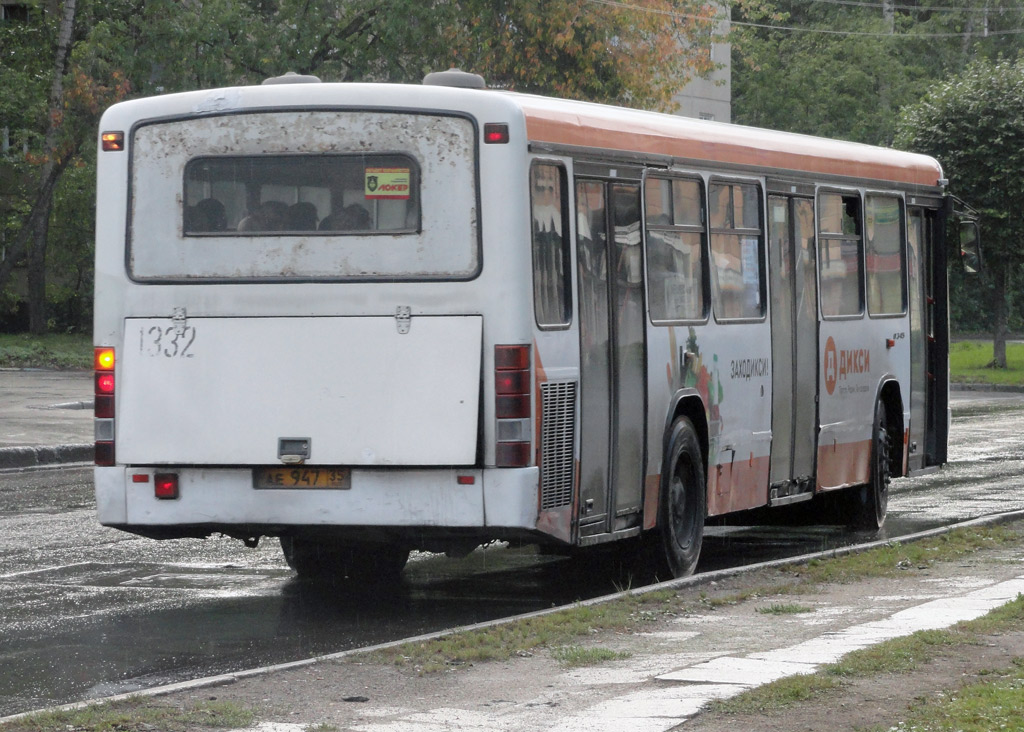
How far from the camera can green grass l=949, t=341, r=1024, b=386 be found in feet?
128

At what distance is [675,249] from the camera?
448 inches

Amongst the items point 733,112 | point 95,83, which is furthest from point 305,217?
point 733,112

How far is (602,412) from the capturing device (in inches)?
408

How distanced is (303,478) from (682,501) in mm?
2888

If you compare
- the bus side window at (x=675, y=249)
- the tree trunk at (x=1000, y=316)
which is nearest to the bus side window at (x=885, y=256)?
the bus side window at (x=675, y=249)

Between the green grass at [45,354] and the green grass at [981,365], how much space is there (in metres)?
17.3

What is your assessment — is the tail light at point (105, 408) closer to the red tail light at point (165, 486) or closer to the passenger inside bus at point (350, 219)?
the red tail light at point (165, 486)

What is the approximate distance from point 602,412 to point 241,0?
31464 millimetres

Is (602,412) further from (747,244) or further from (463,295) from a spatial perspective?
(747,244)

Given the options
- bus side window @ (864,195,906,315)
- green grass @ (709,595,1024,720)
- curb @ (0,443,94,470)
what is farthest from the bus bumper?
curb @ (0,443,94,470)

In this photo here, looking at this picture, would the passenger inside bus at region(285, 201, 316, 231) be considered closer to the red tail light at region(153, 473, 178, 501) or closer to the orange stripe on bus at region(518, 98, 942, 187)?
the orange stripe on bus at region(518, 98, 942, 187)

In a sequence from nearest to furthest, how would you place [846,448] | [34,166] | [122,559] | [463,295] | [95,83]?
[463,295] → [122,559] → [846,448] → [95,83] → [34,166]

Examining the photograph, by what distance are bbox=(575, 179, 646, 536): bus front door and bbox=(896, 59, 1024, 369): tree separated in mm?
32207

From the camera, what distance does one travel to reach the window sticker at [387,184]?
31.5ft
